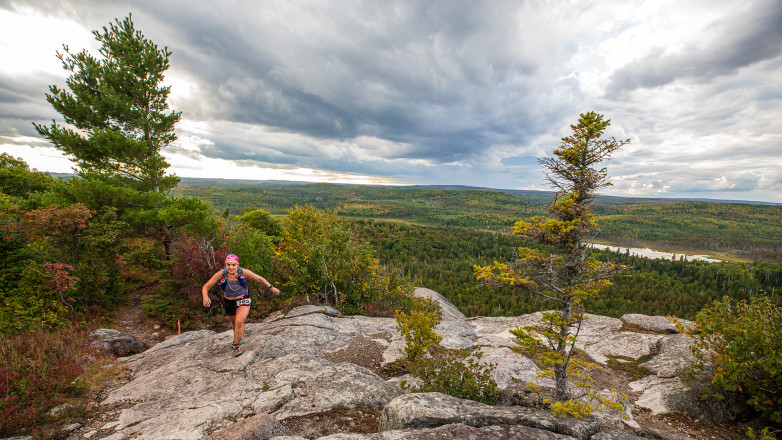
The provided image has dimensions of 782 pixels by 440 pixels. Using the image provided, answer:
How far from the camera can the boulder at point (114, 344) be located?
9.19 metres

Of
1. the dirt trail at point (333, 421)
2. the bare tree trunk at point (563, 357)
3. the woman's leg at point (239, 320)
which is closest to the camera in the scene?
the bare tree trunk at point (563, 357)

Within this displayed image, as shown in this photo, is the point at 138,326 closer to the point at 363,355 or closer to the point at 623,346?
the point at 363,355

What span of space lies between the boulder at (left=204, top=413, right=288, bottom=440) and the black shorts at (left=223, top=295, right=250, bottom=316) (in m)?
4.08

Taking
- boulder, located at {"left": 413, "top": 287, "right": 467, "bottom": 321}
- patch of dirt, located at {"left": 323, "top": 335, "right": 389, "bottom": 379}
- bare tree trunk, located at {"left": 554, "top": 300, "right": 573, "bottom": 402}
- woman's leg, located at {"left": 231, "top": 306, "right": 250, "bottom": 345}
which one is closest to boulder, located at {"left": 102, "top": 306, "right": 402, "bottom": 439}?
patch of dirt, located at {"left": 323, "top": 335, "right": 389, "bottom": 379}

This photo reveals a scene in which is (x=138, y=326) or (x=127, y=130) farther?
(x=127, y=130)

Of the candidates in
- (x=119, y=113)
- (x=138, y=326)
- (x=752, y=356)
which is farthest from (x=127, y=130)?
(x=752, y=356)

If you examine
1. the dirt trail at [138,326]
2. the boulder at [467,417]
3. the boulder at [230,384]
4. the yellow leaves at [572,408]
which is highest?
the yellow leaves at [572,408]

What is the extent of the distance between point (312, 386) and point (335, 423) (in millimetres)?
1248

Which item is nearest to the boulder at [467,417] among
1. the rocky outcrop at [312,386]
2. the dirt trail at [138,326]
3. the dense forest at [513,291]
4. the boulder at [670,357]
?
the rocky outcrop at [312,386]

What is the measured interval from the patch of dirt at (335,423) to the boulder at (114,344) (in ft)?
25.5

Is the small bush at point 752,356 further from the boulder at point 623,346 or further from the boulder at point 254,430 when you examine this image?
the boulder at point 254,430

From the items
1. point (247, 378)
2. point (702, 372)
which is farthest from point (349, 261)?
point (702, 372)

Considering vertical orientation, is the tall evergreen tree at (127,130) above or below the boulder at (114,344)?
above

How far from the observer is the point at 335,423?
5695 mm
